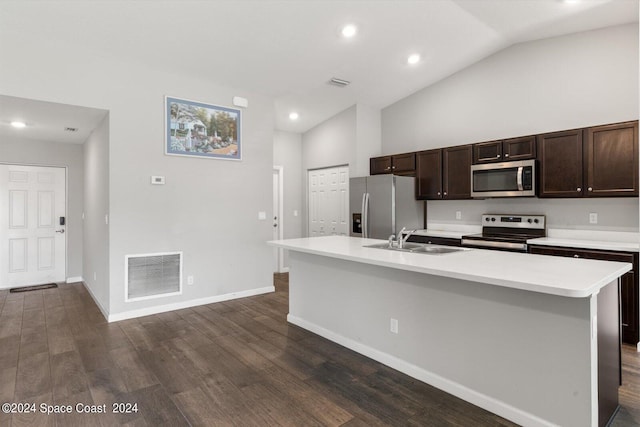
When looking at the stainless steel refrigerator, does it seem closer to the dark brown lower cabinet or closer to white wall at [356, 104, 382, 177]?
white wall at [356, 104, 382, 177]

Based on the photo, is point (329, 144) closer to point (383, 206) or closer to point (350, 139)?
point (350, 139)

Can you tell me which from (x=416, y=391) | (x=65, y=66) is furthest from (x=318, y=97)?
(x=416, y=391)

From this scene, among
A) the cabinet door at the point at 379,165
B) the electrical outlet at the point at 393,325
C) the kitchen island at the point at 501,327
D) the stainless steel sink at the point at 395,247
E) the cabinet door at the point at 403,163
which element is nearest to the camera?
the kitchen island at the point at 501,327

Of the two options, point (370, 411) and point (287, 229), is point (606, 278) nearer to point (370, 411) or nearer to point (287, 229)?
point (370, 411)

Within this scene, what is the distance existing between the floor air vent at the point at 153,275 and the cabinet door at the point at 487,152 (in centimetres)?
390

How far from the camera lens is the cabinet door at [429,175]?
4945 millimetres

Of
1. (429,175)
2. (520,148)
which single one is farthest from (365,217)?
(520,148)

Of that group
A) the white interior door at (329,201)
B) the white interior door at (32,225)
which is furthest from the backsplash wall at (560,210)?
the white interior door at (32,225)

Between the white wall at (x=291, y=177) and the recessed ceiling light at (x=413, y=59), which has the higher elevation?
the recessed ceiling light at (x=413, y=59)

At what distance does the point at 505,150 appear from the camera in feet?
14.0

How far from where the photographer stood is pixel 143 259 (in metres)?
4.14

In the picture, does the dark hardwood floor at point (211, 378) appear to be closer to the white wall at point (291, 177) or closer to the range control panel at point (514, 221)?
the range control panel at point (514, 221)

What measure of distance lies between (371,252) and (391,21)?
245 cm

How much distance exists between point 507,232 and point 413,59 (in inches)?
97.1
